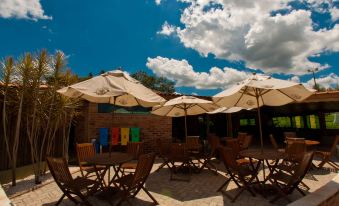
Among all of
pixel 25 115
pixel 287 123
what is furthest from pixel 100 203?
pixel 287 123

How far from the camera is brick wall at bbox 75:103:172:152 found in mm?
9297

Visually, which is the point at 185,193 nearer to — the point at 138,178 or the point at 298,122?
the point at 138,178

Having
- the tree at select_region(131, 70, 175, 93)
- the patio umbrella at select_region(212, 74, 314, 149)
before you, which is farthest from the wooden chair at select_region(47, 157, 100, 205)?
the tree at select_region(131, 70, 175, 93)

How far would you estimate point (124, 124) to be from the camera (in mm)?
9891

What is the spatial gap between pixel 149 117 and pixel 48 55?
5.05 metres

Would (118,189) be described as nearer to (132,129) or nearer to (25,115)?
(25,115)

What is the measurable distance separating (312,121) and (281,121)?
3084 mm

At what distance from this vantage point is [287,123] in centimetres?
1841

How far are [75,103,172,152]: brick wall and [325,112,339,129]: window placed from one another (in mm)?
10706

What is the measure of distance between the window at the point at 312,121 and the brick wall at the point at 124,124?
1083cm

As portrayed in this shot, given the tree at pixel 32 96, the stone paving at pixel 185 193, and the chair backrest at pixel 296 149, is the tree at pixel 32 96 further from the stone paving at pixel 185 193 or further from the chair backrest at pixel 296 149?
the chair backrest at pixel 296 149

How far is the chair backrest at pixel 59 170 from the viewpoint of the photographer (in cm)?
395

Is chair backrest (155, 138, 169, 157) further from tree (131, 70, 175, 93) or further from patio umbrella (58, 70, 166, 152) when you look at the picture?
tree (131, 70, 175, 93)

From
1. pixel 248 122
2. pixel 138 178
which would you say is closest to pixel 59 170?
pixel 138 178
